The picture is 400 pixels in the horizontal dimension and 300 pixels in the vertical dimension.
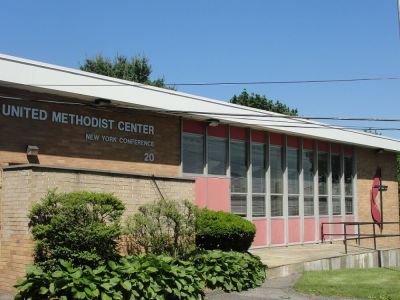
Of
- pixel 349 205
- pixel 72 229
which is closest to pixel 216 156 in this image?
pixel 349 205

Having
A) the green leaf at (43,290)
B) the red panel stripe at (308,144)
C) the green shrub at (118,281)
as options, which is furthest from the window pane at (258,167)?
the green leaf at (43,290)

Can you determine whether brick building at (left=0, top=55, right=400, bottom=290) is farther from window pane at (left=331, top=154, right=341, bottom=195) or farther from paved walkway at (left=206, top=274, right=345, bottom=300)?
paved walkway at (left=206, top=274, right=345, bottom=300)

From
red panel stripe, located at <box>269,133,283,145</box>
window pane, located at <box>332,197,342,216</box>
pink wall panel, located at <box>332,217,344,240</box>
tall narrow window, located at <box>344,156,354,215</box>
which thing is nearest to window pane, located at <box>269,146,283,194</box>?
red panel stripe, located at <box>269,133,283,145</box>

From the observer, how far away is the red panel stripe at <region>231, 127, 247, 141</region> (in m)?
18.0

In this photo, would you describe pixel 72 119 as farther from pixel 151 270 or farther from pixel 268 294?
pixel 268 294

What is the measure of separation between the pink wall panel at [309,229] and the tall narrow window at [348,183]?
2.72m

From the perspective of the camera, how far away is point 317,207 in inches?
837

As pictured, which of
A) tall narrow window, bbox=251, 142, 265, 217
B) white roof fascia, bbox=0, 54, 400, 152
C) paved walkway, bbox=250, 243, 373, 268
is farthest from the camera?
tall narrow window, bbox=251, 142, 265, 217

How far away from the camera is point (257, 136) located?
18828mm

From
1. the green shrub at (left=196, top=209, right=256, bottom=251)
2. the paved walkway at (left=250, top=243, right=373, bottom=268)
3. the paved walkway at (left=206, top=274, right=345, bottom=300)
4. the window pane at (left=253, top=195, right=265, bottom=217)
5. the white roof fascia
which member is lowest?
the paved walkway at (left=206, top=274, right=345, bottom=300)

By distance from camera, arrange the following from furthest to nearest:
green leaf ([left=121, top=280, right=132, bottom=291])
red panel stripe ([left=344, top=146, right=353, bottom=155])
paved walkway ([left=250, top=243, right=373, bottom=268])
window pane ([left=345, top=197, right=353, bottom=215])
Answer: window pane ([left=345, top=197, right=353, bottom=215]), red panel stripe ([left=344, top=146, right=353, bottom=155]), paved walkway ([left=250, top=243, right=373, bottom=268]), green leaf ([left=121, top=280, right=132, bottom=291])

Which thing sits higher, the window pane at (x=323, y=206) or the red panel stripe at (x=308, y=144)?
the red panel stripe at (x=308, y=144)

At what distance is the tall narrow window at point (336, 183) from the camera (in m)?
22.3

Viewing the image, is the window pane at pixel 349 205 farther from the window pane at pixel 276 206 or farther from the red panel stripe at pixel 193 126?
the red panel stripe at pixel 193 126
